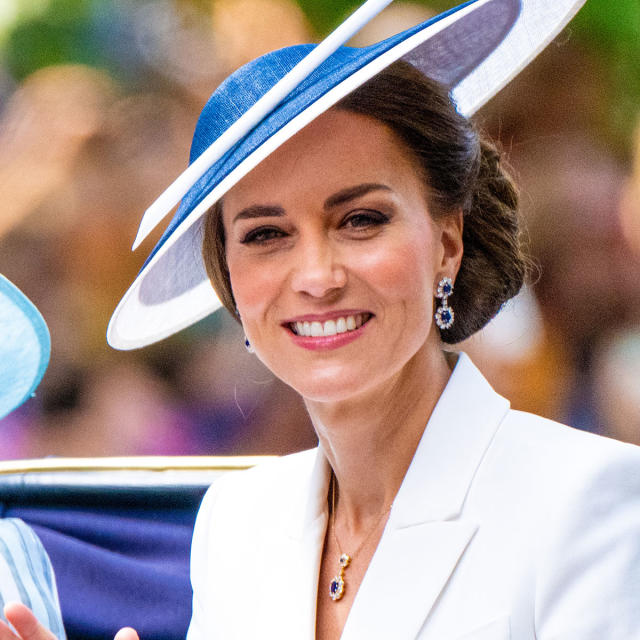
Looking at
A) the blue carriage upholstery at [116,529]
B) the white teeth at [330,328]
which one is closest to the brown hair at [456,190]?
the white teeth at [330,328]

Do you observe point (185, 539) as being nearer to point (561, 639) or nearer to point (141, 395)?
point (141, 395)

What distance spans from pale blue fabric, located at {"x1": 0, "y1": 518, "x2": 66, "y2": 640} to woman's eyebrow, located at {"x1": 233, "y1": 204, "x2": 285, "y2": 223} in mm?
811

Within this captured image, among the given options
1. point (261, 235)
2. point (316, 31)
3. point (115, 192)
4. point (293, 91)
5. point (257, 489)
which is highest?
point (316, 31)

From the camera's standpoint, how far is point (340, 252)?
3.34 feet

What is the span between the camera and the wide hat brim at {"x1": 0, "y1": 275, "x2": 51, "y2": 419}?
4.15ft

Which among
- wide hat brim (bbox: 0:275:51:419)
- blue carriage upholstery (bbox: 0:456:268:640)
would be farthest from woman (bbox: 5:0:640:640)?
blue carriage upholstery (bbox: 0:456:268:640)

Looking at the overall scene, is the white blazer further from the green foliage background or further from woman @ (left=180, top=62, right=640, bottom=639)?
the green foliage background

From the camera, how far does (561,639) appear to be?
862 mm

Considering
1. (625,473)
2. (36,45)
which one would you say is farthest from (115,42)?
(625,473)

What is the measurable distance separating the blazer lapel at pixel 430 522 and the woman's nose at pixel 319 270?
25 centimetres

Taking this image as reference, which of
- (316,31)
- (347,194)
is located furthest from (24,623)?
(316,31)

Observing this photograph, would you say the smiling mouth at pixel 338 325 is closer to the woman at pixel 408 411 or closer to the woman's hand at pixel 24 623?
the woman at pixel 408 411

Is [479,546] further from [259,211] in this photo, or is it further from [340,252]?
[259,211]

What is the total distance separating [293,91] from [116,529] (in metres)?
0.96
